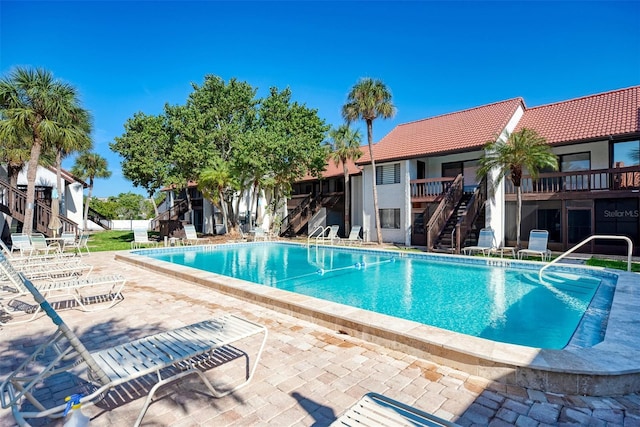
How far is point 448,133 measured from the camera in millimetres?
20453

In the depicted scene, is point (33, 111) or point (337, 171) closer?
point (33, 111)

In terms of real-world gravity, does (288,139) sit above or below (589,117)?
above

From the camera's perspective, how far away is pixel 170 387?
3533 millimetres

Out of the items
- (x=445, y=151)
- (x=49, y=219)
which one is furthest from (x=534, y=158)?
(x=49, y=219)

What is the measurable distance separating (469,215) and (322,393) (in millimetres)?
15192

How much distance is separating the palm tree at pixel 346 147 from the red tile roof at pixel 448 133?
1360 millimetres

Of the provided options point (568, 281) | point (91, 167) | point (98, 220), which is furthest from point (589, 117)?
point (98, 220)

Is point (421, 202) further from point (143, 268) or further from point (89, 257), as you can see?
point (89, 257)

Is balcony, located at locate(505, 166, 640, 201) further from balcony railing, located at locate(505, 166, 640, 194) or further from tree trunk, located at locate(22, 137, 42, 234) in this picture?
tree trunk, located at locate(22, 137, 42, 234)

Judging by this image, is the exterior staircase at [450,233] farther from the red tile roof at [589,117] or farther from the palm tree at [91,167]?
the palm tree at [91,167]

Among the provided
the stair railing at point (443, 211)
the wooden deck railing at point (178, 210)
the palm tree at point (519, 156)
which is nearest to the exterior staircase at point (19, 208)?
the wooden deck railing at point (178, 210)

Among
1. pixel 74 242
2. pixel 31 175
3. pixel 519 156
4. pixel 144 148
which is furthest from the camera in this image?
pixel 144 148

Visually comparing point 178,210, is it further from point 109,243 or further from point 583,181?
point 583,181

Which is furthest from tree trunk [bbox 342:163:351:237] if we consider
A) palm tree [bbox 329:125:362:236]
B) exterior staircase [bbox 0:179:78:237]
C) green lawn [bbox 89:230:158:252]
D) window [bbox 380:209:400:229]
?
exterior staircase [bbox 0:179:78:237]
